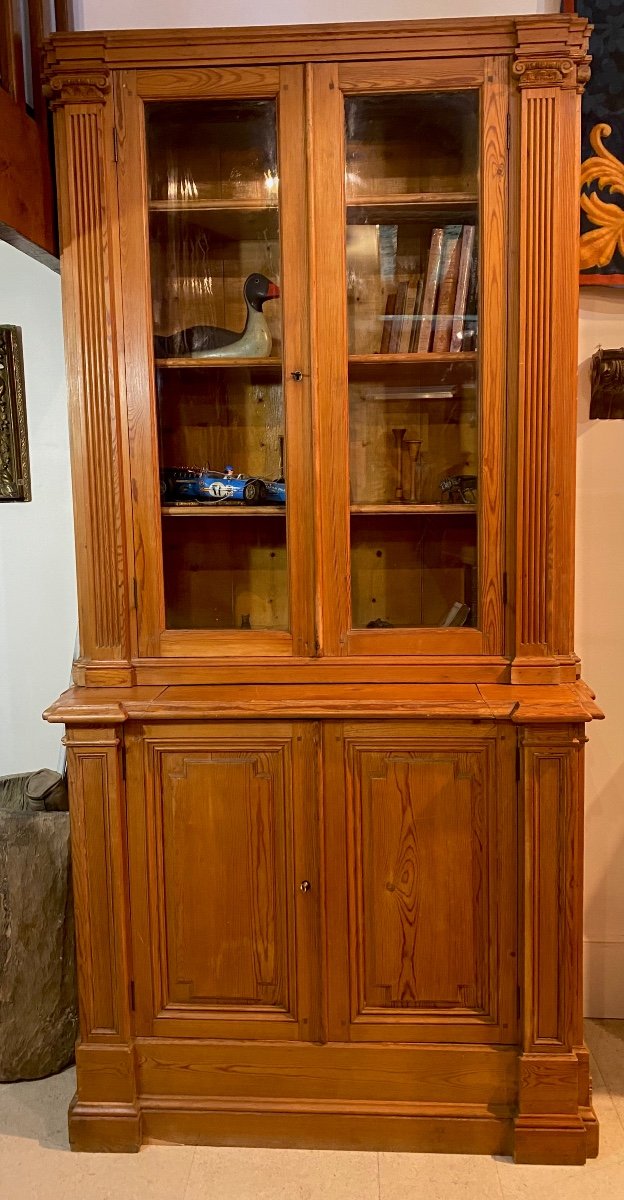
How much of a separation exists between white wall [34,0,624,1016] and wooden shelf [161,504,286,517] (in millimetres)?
579

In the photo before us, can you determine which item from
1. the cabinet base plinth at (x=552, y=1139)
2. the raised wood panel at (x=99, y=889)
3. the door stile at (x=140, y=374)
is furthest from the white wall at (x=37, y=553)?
the cabinet base plinth at (x=552, y=1139)

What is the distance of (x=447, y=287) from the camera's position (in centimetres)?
207

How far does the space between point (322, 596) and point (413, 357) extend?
547mm

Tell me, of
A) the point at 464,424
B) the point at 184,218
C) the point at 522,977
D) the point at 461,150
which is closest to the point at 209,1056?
the point at 522,977

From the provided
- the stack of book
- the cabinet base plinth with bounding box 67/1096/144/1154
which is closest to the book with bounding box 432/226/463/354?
the stack of book

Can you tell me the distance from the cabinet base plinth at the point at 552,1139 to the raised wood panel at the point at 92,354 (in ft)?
4.32

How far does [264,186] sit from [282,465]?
58cm

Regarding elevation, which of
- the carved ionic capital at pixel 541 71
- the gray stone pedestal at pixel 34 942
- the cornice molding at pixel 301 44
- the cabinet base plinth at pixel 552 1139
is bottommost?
the cabinet base plinth at pixel 552 1139

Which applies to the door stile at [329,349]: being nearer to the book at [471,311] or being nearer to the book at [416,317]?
the book at [416,317]

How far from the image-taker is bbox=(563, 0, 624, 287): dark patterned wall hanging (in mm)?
2254

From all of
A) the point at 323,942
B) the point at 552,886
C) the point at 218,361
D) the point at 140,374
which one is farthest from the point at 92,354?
the point at 552,886

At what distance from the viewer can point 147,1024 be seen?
215cm

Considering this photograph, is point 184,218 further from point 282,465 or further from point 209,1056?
point 209,1056

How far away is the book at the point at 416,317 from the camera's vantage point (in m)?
2.10
